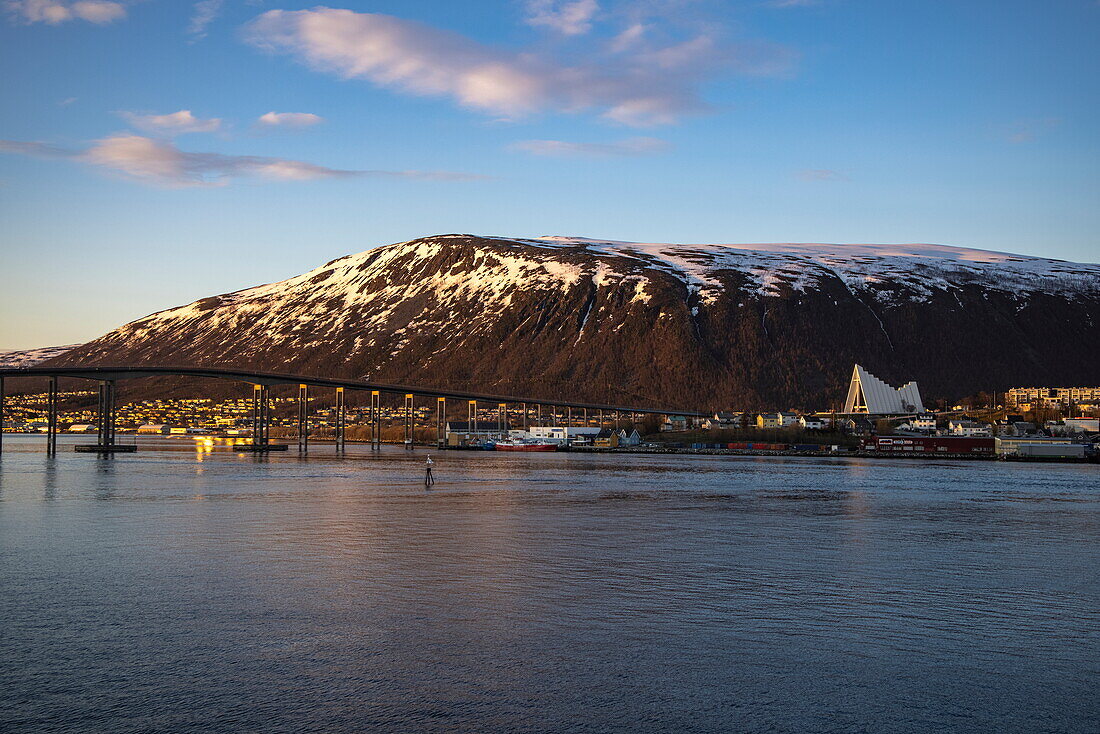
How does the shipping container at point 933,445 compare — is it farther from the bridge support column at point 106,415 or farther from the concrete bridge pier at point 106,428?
the bridge support column at point 106,415

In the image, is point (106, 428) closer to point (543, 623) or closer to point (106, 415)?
point (106, 415)

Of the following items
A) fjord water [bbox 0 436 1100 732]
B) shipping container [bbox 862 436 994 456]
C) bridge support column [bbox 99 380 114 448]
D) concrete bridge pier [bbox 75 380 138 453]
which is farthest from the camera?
shipping container [bbox 862 436 994 456]

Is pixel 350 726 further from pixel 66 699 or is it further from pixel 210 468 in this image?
pixel 210 468

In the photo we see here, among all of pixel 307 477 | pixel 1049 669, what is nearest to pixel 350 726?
pixel 1049 669

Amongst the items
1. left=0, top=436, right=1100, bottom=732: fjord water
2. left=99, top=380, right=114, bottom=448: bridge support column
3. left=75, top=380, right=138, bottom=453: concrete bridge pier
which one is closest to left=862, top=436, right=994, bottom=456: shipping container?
left=75, top=380, right=138, bottom=453: concrete bridge pier

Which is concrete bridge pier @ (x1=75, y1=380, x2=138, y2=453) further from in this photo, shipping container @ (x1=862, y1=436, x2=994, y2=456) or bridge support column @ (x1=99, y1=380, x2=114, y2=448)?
shipping container @ (x1=862, y1=436, x2=994, y2=456)

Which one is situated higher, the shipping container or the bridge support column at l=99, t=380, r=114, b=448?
the bridge support column at l=99, t=380, r=114, b=448

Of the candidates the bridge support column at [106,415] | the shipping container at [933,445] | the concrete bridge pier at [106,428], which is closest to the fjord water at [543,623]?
the concrete bridge pier at [106,428]
